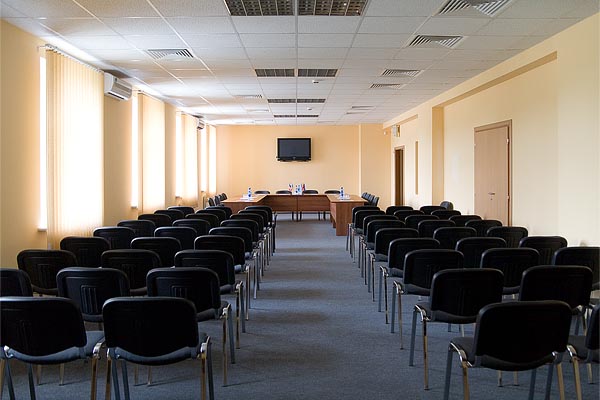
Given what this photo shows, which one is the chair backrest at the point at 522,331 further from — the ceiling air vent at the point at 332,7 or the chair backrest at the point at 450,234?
the ceiling air vent at the point at 332,7

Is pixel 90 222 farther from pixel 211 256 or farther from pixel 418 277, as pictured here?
pixel 418 277

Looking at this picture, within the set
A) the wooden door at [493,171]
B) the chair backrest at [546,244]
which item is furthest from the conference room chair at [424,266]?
the wooden door at [493,171]

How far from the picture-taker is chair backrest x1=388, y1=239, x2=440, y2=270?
18.6 feet

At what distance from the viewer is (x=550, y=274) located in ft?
12.8

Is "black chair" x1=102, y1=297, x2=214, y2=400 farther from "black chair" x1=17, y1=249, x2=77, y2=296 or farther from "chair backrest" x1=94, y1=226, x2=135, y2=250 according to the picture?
"chair backrest" x1=94, y1=226, x2=135, y2=250

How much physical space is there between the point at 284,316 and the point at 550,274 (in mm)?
3004

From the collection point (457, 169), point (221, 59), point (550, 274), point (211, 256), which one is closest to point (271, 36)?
point (221, 59)

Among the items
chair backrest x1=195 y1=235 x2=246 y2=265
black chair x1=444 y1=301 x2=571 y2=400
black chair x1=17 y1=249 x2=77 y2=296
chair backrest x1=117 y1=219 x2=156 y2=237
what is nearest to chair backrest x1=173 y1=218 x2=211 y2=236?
chair backrest x1=117 y1=219 x2=156 y2=237

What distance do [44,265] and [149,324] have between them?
2313 millimetres

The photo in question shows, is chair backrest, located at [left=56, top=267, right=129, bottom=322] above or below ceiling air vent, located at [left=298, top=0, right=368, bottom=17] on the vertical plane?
below

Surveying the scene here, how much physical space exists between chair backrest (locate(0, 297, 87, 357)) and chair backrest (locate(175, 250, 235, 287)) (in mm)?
1714

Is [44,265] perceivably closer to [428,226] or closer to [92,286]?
A: [92,286]

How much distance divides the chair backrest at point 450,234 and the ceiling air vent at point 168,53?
14.4 feet

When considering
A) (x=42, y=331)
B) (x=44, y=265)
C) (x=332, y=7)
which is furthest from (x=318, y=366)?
(x=332, y=7)
